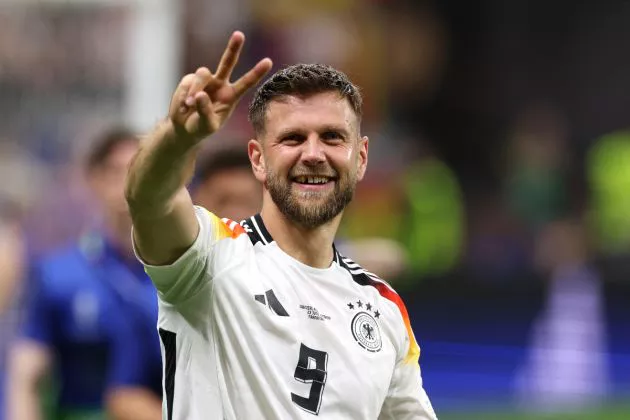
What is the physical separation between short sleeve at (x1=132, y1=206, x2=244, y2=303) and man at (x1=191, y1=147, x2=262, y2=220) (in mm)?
2012

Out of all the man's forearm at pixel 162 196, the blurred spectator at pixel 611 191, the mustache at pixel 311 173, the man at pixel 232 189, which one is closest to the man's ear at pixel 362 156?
the mustache at pixel 311 173

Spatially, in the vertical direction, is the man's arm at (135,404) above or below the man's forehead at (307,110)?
below

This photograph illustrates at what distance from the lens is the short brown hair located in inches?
139

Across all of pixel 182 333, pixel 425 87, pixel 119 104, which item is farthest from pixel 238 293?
pixel 425 87

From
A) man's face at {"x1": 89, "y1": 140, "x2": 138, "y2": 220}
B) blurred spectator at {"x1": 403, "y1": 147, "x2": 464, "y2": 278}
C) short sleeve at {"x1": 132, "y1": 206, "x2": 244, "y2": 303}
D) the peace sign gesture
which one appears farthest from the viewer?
blurred spectator at {"x1": 403, "y1": 147, "x2": 464, "y2": 278}

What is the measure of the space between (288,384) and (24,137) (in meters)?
6.73

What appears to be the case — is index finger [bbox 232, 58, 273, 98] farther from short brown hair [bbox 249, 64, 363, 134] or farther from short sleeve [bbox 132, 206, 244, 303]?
short brown hair [bbox 249, 64, 363, 134]

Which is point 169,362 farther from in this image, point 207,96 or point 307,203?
point 207,96

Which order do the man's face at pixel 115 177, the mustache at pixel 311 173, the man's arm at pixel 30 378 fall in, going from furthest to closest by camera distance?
the man's face at pixel 115 177 → the man's arm at pixel 30 378 → the mustache at pixel 311 173

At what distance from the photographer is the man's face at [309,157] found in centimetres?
345

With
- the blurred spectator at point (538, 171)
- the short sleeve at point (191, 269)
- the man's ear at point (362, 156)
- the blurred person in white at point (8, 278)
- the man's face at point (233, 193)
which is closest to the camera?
the short sleeve at point (191, 269)

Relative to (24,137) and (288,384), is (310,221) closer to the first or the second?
(288,384)

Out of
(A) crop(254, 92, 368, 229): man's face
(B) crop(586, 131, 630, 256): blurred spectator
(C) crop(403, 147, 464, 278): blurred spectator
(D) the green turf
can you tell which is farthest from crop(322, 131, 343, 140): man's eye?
(B) crop(586, 131, 630, 256): blurred spectator

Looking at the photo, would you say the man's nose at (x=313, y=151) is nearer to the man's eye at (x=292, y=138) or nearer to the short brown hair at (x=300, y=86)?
the man's eye at (x=292, y=138)
